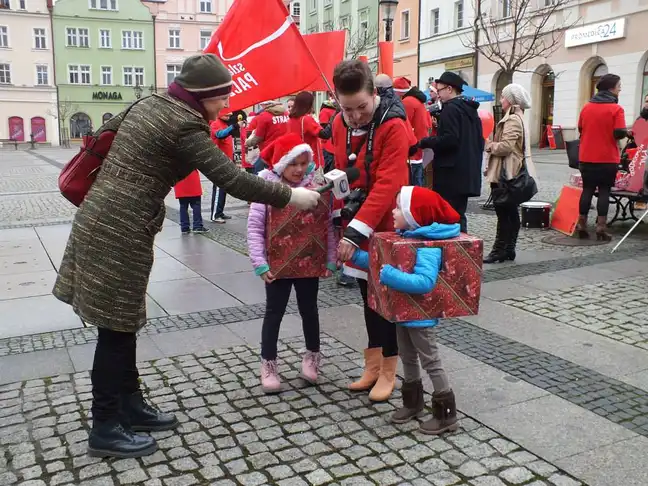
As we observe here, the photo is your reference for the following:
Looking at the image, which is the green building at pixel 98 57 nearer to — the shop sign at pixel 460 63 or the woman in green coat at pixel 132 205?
the shop sign at pixel 460 63

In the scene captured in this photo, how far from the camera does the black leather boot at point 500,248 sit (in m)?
7.25

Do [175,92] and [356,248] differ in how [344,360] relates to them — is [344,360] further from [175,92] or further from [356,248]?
[175,92]

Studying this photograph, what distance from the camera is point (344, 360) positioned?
438 centimetres

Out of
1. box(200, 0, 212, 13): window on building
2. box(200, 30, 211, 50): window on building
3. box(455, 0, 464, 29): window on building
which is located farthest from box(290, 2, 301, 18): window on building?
box(455, 0, 464, 29): window on building

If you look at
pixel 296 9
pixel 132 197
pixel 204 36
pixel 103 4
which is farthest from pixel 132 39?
pixel 132 197

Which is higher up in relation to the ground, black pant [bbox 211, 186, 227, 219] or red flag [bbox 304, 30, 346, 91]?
red flag [bbox 304, 30, 346, 91]

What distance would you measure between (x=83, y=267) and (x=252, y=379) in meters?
1.46

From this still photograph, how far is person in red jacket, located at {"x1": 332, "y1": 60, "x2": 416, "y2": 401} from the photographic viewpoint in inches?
132

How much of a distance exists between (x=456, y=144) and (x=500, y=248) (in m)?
1.60

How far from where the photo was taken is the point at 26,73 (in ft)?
183

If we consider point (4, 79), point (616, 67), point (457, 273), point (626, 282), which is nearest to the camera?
point (457, 273)

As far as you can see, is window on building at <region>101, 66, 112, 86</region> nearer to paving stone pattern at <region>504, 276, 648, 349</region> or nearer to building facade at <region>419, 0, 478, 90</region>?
building facade at <region>419, 0, 478, 90</region>

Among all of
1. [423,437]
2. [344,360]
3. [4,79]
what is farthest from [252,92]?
[4,79]

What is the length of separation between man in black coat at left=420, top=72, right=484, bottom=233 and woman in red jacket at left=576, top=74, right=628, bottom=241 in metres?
2.26
